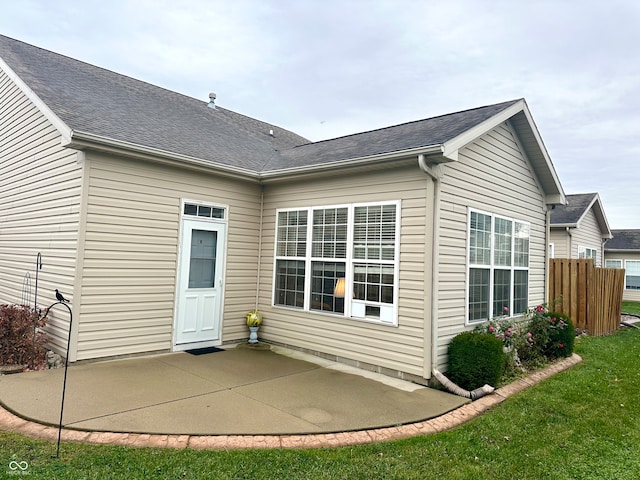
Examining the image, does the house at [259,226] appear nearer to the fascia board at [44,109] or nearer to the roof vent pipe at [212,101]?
the fascia board at [44,109]

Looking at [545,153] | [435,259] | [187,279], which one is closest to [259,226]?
[187,279]

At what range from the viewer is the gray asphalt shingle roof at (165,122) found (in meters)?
6.14

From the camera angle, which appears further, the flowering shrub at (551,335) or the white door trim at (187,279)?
the flowering shrub at (551,335)

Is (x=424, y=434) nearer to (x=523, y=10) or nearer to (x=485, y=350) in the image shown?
(x=485, y=350)

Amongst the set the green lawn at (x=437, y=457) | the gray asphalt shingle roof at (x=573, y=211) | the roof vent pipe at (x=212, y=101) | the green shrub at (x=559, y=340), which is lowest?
the green lawn at (x=437, y=457)

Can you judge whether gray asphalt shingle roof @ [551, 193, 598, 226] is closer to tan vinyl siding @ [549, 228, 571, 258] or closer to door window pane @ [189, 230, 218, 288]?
tan vinyl siding @ [549, 228, 571, 258]

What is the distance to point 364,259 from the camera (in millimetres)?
6266

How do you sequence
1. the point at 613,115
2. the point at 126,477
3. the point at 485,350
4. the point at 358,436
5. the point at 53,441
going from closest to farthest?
the point at 126,477 < the point at 53,441 < the point at 358,436 < the point at 485,350 < the point at 613,115

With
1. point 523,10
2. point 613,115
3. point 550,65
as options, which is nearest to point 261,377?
point 523,10

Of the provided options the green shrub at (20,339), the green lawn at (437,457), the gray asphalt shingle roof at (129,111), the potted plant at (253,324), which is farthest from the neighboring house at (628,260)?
the green shrub at (20,339)

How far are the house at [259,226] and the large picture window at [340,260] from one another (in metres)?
0.03

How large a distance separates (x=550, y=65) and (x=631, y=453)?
12044 millimetres

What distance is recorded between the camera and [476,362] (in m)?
5.35

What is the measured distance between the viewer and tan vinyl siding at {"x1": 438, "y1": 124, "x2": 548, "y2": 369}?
5832mm
